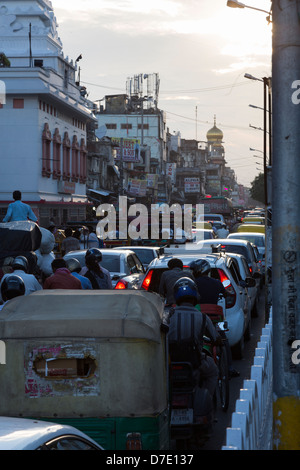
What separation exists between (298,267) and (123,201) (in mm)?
59679

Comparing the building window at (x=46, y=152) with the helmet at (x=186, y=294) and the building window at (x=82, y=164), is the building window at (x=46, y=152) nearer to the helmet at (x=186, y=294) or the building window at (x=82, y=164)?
the building window at (x=82, y=164)

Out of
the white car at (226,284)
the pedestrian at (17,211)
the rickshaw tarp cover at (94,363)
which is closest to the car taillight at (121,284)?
the white car at (226,284)

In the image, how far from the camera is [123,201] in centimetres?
6506

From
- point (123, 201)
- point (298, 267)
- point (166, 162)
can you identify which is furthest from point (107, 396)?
point (166, 162)

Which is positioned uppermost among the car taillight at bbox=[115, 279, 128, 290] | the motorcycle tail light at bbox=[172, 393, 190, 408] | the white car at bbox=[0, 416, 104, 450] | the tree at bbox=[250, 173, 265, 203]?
the tree at bbox=[250, 173, 265, 203]

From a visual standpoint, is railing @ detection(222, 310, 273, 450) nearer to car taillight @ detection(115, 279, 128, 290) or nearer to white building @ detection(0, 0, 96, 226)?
car taillight @ detection(115, 279, 128, 290)

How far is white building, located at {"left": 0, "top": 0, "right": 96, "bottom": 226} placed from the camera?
46.8m

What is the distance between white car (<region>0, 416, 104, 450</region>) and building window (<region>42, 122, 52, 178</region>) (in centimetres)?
4413

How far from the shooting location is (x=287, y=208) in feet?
18.0

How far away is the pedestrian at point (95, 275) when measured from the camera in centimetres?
1315

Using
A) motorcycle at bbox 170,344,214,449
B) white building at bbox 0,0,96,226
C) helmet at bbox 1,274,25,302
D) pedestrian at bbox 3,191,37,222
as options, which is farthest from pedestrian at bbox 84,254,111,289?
white building at bbox 0,0,96,226

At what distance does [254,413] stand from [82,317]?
1.42 meters

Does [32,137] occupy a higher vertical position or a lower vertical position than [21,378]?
higher
